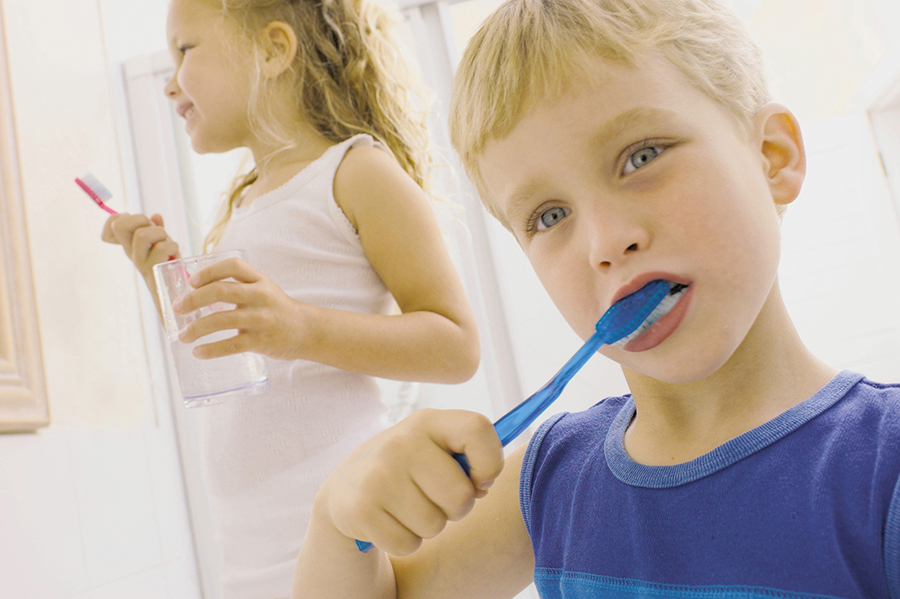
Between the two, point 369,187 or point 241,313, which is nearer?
point 241,313


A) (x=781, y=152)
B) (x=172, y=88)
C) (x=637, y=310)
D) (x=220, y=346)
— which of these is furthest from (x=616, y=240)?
(x=172, y=88)

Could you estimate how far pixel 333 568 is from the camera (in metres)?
0.46

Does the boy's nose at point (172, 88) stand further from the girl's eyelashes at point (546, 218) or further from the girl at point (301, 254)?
the girl's eyelashes at point (546, 218)

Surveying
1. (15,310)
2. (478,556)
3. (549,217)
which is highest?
(15,310)

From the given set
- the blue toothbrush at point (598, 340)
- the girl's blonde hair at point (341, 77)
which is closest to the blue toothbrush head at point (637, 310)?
the blue toothbrush at point (598, 340)

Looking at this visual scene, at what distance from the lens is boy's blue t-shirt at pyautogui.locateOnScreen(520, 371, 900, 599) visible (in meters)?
0.33

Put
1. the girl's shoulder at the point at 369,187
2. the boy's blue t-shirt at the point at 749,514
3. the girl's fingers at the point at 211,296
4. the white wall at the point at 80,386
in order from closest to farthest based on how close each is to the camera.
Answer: the boy's blue t-shirt at the point at 749,514, the girl's fingers at the point at 211,296, the girl's shoulder at the point at 369,187, the white wall at the point at 80,386

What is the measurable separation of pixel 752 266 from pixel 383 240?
436mm

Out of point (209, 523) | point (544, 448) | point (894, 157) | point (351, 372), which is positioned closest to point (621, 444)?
point (544, 448)

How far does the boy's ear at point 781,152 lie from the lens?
437 millimetres

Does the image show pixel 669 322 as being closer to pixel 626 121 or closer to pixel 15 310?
pixel 626 121

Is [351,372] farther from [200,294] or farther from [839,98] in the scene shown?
[839,98]

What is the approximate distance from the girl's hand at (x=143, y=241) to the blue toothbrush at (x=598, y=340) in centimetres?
53

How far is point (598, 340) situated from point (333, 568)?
0.74ft
